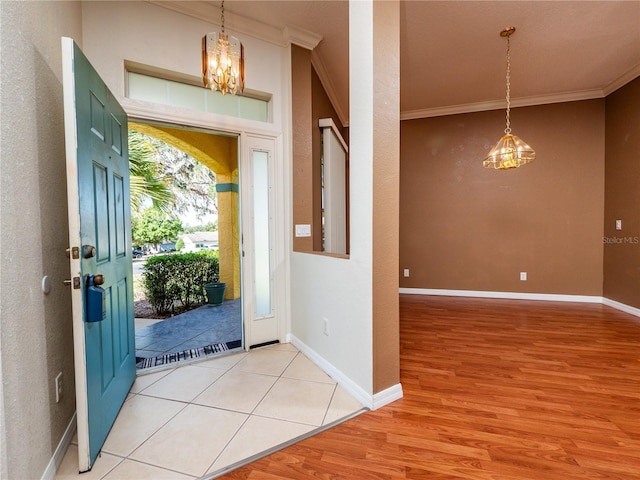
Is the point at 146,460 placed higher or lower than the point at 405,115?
lower

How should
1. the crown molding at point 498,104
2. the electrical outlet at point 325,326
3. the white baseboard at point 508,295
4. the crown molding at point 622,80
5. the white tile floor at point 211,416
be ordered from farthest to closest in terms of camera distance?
the white baseboard at point 508,295 → the crown molding at point 498,104 → the crown molding at point 622,80 → the electrical outlet at point 325,326 → the white tile floor at point 211,416

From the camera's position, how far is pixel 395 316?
1.87 meters

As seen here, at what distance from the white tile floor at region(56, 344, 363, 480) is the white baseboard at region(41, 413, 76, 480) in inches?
1.2

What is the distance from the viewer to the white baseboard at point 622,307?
11.9 feet

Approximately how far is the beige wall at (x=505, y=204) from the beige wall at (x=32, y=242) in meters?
4.47

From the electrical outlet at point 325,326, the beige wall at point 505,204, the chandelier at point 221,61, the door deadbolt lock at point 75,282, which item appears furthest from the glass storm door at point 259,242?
the beige wall at point 505,204

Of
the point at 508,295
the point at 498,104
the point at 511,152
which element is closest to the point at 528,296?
the point at 508,295

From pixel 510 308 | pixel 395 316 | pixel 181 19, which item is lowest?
pixel 510 308

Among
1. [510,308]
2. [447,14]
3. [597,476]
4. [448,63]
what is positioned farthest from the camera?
[510,308]

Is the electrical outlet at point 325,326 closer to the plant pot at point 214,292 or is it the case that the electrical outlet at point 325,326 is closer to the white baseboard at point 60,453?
the white baseboard at point 60,453

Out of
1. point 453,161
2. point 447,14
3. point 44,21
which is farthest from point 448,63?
point 44,21

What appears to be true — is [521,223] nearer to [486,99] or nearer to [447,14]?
[486,99]

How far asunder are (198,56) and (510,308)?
472cm

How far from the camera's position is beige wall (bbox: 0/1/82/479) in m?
1.07
